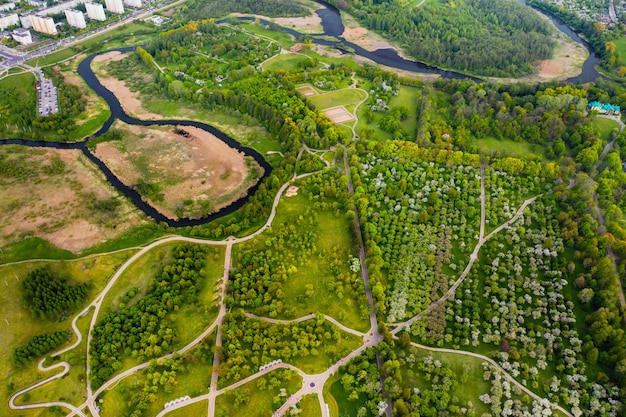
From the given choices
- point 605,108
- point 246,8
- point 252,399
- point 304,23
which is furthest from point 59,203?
point 605,108

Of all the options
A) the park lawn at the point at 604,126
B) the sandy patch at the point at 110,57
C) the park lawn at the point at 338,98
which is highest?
the sandy patch at the point at 110,57

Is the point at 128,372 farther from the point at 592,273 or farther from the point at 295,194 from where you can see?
the point at 592,273

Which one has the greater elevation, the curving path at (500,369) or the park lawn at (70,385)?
the park lawn at (70,385)

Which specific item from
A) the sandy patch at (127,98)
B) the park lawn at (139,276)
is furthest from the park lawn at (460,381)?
the sandy patch at (127,98)

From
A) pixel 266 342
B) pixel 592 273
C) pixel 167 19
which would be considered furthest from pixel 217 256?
pixel 167 19

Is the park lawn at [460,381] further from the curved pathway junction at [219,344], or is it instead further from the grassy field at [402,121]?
the grassy field at [402,121]

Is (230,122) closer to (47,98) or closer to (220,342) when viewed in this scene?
(47,98)
